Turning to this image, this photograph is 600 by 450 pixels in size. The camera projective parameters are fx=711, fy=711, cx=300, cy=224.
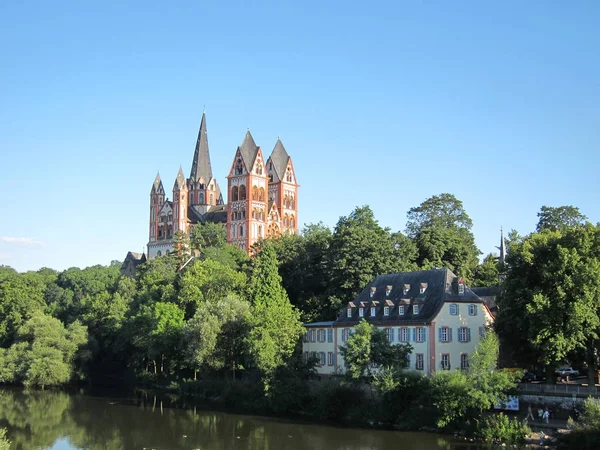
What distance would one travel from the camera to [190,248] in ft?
395

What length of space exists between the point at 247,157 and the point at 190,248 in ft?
92.0

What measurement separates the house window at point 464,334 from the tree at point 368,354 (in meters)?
5.62

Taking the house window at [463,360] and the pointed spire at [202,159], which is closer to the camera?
the house window at [463,360]

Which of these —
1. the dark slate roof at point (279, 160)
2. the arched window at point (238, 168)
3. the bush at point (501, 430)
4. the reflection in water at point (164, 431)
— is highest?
the dark slate roof at point (279, 160)

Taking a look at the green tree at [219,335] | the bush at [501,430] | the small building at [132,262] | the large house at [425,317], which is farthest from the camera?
the small building at [132,262]

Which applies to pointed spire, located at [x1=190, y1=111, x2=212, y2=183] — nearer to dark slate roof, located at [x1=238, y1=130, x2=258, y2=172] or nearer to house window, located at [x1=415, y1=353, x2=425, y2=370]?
dark slate roof, located at [x1=238, y1=130, x2=258, y2=172]

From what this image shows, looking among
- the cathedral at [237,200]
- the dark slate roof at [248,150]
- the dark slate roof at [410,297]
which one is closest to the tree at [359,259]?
the dark slate roof at [410,297]

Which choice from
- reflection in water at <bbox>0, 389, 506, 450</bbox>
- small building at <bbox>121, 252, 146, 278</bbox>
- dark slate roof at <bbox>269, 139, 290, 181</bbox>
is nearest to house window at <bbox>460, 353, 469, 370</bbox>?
reflection in water at <bbox>0, 389, 506, 450</bbox>

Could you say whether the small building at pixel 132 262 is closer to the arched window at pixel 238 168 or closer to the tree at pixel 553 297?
the arched window at pixel 238 168

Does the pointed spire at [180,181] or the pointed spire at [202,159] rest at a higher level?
the pointed spire at [202,159]

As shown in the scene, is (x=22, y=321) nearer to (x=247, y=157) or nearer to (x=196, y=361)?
(x=196, y=361)

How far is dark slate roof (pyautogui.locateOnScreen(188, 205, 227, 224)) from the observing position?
147125mm

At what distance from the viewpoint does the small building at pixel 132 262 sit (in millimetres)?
147375

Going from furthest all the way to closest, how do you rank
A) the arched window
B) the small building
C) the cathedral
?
A: the small building < the arched window < the cathedral
